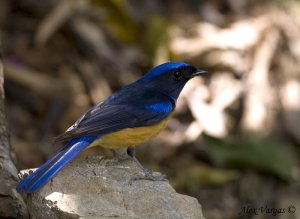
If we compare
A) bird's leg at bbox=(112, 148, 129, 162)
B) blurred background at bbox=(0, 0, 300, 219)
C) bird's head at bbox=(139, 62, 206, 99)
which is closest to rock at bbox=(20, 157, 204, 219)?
bird's leg at bbox=(112, 148, 129, 162)

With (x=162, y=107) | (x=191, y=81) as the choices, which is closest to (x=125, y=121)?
(x=162, y=107)

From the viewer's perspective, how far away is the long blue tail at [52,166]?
443 centimetres

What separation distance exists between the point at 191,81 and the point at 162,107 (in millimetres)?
3328

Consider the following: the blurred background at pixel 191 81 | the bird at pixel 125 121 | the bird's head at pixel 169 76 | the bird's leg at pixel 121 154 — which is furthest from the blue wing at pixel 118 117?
the blurred background at pixel 191 81

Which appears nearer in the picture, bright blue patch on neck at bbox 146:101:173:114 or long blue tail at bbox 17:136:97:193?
long blue tail at bbox 17:136:97:193

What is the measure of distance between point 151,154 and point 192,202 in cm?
325

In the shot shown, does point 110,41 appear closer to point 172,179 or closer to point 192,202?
point 172,179

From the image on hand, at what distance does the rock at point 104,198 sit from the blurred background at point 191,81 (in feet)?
8.25

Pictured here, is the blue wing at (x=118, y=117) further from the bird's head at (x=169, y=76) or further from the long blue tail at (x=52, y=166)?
the bird's head at (x=169, y=76)

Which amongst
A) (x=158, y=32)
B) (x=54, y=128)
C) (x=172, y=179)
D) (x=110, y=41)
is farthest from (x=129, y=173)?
(x=110, y=41)

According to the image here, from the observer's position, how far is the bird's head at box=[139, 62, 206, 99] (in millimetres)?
5742

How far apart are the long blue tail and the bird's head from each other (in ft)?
3.09

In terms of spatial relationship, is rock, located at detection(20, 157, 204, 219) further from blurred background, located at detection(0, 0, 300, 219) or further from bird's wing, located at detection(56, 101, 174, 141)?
blurred background, located at detection(0, 0, 300, 219)

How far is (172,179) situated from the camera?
7562 mm
